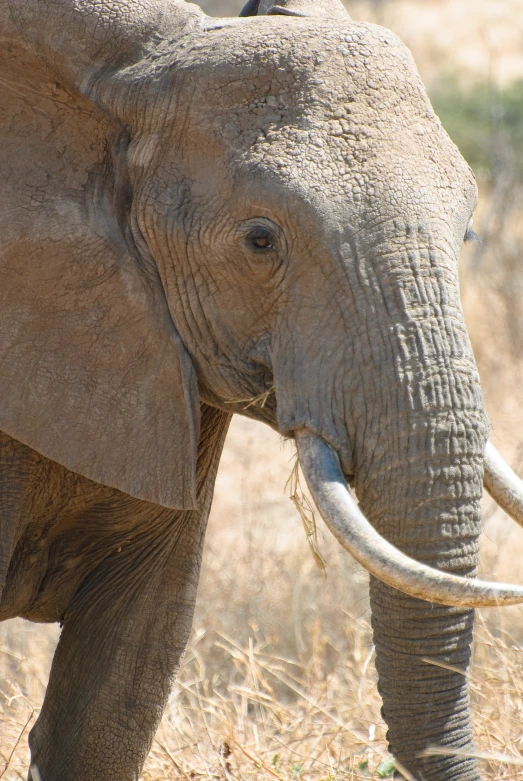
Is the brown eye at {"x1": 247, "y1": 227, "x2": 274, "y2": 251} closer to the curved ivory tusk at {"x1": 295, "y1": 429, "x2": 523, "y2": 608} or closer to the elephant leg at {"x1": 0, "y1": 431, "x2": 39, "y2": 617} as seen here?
the curved ivory tusk at {"x1": 295, "y1": 429, "x2": 523, "y2": 608}

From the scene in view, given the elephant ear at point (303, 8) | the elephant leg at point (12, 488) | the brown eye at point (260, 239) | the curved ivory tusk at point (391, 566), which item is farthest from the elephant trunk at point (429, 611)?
the elephant ear at point (303, 8)

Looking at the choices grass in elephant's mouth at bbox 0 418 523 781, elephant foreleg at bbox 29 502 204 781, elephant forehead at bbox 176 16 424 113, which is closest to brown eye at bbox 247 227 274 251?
elephant forehead at bbox 176 16 424 113

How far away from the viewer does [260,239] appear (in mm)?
2740

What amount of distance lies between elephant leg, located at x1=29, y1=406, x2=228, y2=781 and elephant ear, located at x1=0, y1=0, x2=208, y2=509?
55 cm

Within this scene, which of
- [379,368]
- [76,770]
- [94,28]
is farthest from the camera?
[76,770]

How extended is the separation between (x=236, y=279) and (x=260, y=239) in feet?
0.41

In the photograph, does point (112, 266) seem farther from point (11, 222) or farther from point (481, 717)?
point (481, 717)

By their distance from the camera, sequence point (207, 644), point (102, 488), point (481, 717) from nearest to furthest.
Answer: point (102, 488) < point (481, 717) < point (207, 644)

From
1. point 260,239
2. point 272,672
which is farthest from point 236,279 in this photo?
point 272,672

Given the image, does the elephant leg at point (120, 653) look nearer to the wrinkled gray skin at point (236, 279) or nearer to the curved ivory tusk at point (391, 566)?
the wrinkled gray skin at point (236, 279)

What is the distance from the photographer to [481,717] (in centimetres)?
375

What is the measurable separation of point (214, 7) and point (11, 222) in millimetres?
17962

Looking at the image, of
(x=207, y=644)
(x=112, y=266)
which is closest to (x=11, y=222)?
(x=112, y=266)

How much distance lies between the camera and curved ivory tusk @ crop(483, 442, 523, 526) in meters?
2.79
